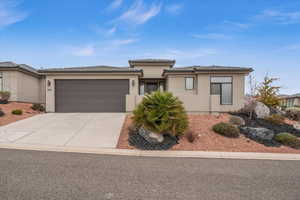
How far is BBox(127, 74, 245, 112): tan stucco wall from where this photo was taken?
11.9m

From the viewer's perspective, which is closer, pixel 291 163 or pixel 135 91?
pixel 291 163

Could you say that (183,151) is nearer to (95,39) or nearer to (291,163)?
(291,163)

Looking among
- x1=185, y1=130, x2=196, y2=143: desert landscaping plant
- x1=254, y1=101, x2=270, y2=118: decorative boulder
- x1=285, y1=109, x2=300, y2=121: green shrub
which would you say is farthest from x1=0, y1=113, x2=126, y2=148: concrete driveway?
x1=285, y1=109, x2=300, y2=121: green shrub

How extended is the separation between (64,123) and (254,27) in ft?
52.0

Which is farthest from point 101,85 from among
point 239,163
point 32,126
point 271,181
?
point 271,181

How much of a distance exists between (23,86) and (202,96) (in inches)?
631

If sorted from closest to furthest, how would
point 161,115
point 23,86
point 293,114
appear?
point 161,115 → point 293,114 → point 23,86

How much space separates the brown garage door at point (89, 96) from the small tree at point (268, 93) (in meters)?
12.6

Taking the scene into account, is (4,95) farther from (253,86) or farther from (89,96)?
(253,86)

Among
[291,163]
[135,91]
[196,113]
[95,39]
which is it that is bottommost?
[291,163]

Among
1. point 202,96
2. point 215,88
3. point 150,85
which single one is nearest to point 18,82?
point 150,85

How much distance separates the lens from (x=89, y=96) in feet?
43.2

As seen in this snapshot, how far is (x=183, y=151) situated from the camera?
6227mm

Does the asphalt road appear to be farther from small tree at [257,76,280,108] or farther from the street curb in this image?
small tree at [257,76,280,108]
